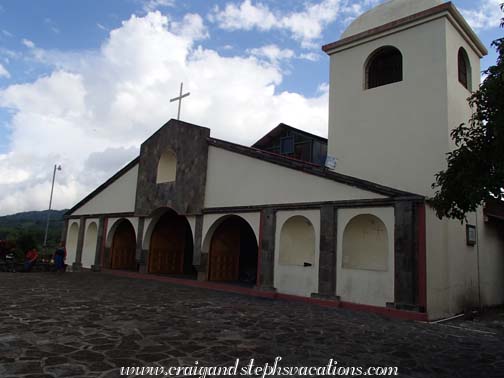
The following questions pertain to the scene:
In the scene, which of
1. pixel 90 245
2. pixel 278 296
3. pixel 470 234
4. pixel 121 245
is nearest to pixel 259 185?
pixel 278 296

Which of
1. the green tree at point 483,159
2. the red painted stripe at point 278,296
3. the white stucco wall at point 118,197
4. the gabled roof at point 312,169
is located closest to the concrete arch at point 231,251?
the red painted stripe at point 278,296

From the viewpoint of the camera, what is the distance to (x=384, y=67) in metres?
13.8

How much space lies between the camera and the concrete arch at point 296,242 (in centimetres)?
1223

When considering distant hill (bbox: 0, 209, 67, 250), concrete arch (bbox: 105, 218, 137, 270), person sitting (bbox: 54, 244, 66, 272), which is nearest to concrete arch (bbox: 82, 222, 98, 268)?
concrete arch (bbox: 105, 218, 137, 270)

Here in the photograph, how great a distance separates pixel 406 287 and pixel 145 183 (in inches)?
455

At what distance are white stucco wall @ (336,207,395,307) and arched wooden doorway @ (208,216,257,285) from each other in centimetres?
436

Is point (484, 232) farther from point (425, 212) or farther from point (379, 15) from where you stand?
point (379, 15)

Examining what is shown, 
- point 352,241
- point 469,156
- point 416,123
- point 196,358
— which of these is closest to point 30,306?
point 196,358

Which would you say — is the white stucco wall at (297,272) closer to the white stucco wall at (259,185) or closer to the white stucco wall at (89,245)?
the white stucco wall at (259,185)

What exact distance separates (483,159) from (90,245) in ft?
60.7

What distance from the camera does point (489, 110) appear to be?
6.37m

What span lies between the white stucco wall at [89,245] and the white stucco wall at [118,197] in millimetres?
558

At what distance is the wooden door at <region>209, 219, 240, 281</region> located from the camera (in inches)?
586

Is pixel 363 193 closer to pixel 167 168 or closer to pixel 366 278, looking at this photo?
pixel 366 278
